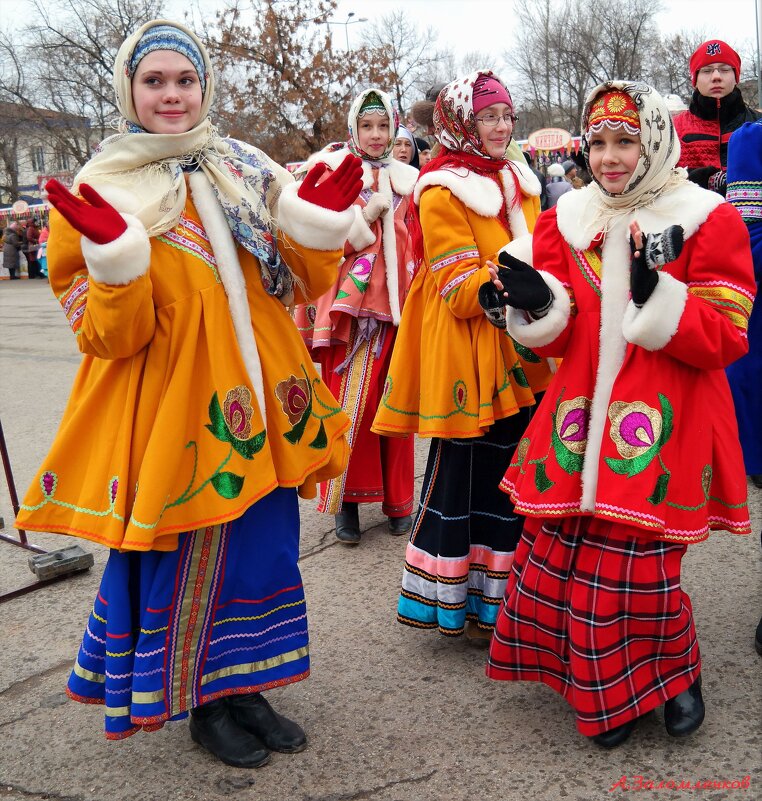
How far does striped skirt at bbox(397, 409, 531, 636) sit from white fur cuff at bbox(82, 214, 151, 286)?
139 cm

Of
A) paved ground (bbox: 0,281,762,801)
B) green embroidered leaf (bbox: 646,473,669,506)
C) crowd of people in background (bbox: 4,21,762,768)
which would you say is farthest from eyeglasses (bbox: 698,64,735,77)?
green embroidered leaf (bbox: 646,473,669,506)

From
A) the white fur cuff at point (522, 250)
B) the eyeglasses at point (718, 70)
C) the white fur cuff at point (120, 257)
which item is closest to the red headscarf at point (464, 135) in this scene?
the white fur cuff at point (522, 250)

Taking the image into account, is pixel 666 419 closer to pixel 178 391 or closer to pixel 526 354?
pixel 526 354

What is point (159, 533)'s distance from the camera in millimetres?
2234

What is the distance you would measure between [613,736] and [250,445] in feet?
4.24

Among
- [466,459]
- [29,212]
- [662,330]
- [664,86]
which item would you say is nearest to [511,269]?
[662,330]

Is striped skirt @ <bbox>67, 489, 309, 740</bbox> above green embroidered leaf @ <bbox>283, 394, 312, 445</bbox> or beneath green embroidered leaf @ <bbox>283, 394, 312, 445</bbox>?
beneath

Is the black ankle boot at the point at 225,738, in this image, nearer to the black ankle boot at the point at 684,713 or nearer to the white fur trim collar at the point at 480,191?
the black ankle boot at the point at 684,713

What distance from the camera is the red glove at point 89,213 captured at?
204 centimetres

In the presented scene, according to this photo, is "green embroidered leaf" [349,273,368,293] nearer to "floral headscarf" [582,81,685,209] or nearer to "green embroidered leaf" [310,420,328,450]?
"green embroidered leaf" [310,420,328,450]

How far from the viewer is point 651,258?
2.24 metres

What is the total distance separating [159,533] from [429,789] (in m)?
0.99

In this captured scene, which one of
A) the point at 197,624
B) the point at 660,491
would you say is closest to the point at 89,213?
the point at 197,624

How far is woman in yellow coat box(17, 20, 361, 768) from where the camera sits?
2.26m
